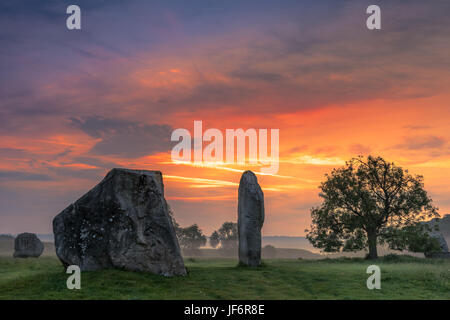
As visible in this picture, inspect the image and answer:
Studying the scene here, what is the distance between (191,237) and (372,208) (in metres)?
52.9

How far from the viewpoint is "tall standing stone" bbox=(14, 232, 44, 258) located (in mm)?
52625

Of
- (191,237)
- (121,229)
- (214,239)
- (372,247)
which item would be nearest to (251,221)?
(121,229)

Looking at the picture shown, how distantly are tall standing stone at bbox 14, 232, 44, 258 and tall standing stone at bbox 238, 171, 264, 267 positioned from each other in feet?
109

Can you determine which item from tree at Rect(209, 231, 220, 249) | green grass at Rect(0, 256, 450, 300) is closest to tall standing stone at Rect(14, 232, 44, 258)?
green grass at Rect(0, 256, 450, 300)

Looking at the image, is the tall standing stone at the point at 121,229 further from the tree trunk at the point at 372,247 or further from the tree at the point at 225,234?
the tree at the point at 225,234

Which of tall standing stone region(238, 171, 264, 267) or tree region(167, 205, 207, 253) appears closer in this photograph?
tall standing stone region(238, 171, 264, 267)

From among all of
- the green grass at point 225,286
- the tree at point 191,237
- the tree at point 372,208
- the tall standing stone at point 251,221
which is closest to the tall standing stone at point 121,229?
the green grass at point 225,286

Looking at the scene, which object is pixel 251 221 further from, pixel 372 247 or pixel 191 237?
pixel 191 237

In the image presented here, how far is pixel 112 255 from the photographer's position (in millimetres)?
22828

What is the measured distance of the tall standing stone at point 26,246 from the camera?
52625 mm

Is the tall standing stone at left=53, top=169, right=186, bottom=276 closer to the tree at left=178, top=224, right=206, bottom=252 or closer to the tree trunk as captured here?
the tree trunk

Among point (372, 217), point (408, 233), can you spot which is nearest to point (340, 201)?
point (372, 217)
